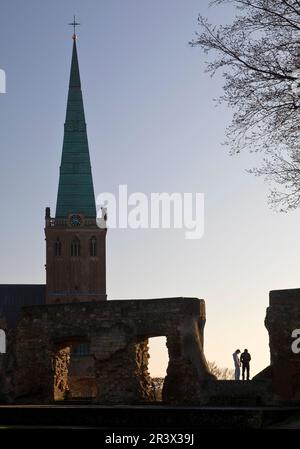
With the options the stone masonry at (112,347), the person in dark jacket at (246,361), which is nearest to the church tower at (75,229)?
the stone masonry at (112,347)

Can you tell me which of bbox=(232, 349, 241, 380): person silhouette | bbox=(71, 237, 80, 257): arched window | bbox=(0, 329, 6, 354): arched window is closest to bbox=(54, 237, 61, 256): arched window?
bbox=(71, 237, 80, 257): arched window

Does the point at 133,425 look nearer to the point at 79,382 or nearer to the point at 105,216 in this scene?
the point at 79,382

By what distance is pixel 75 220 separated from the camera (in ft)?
359

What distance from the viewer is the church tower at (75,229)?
10562cm

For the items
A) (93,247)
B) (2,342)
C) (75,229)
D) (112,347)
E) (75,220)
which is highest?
(75,220)

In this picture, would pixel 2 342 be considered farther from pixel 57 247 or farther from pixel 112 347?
pixel 57 247

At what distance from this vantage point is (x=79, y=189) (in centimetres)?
10756

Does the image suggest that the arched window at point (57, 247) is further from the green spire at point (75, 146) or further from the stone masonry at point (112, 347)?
the stone masonry at point (112, 347)

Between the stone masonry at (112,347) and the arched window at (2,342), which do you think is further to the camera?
the arched window at (2,342)

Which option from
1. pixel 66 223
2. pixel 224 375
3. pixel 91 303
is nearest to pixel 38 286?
pixel 66 223

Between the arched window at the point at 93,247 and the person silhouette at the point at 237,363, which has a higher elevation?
the arched window at the point at 93,247

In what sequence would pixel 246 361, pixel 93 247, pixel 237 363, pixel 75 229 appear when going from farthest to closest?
pixel 93 247 < pixel 75 229 < pixel 237 363 < pixel 246 361

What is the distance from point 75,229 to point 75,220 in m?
0.95

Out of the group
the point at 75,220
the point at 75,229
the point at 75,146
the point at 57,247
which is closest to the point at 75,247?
the point at 57,247
